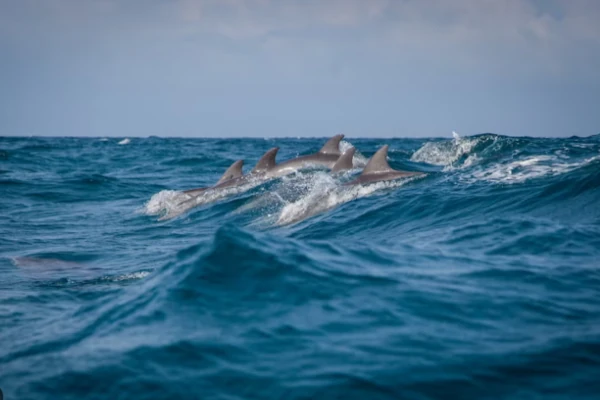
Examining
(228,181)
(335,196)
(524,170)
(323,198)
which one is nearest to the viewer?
(323,198)

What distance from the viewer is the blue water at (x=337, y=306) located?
4.79 meters

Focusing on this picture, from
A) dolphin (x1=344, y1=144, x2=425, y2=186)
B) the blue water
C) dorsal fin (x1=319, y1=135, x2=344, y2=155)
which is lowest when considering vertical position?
the blue water

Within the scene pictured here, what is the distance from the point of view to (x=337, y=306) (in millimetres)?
6223

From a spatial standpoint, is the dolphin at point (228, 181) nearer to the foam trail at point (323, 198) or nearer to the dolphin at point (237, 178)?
the dolphin at point (237, 178)

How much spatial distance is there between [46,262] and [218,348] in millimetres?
6904

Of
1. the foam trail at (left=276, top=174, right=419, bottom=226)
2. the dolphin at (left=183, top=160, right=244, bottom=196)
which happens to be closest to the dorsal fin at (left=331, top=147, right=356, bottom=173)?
the foam trail at (left=276, top=174, right=419, bottom=226)

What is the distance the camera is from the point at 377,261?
7.98 m

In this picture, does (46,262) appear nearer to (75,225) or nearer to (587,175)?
(75,225)

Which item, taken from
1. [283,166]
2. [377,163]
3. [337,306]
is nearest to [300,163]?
[283,166]

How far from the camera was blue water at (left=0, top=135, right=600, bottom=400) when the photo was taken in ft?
15.7

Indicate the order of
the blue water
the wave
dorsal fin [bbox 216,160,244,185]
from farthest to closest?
dorsal fin [bbox 216,160,244,185], the wave, the blue water

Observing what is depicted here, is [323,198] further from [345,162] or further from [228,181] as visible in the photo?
[228,181]

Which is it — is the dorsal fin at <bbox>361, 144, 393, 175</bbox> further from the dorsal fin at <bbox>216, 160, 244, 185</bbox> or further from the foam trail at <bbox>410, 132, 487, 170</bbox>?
the foam trail at <bbox>410, 132, 487, 170</bbox>

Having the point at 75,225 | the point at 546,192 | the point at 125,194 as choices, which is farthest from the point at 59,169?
the point at 546,192
